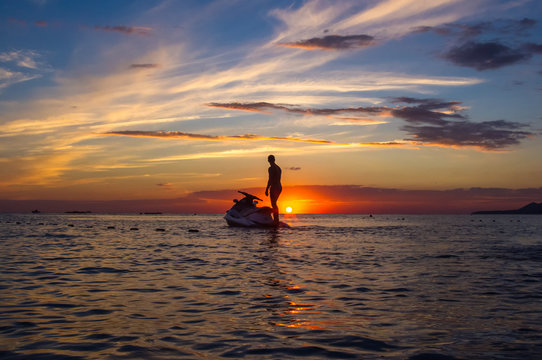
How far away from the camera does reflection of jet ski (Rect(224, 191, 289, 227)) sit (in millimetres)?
30984

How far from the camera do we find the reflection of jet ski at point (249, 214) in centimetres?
3098

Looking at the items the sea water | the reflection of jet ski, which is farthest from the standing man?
the sea water

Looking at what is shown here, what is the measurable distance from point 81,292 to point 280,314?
4.19m

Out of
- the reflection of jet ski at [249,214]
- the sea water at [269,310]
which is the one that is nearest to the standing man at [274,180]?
the reflection of jet ski at [249,214]

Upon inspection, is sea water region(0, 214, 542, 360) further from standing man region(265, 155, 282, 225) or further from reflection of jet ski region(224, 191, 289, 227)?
reflection of jet ski region(224, 191, 289, 227)

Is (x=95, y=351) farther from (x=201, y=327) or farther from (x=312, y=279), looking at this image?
(x=312, y=279)

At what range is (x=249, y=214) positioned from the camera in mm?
Answer: 31719

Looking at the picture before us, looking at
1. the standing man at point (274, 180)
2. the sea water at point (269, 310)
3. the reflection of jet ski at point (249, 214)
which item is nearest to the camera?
the sea water at point (269, 310)

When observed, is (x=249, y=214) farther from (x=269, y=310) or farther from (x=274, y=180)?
(x=269, y=310)

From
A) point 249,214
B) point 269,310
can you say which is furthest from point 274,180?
point 269,310

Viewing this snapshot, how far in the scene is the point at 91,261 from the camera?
43.0 ft

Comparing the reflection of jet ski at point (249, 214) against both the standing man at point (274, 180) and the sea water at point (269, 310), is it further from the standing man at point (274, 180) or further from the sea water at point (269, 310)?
the sea water at point (269, 310)

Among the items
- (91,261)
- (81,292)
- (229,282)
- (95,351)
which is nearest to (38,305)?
(81,292)

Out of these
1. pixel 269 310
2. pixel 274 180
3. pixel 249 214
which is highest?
pixel 274 180
